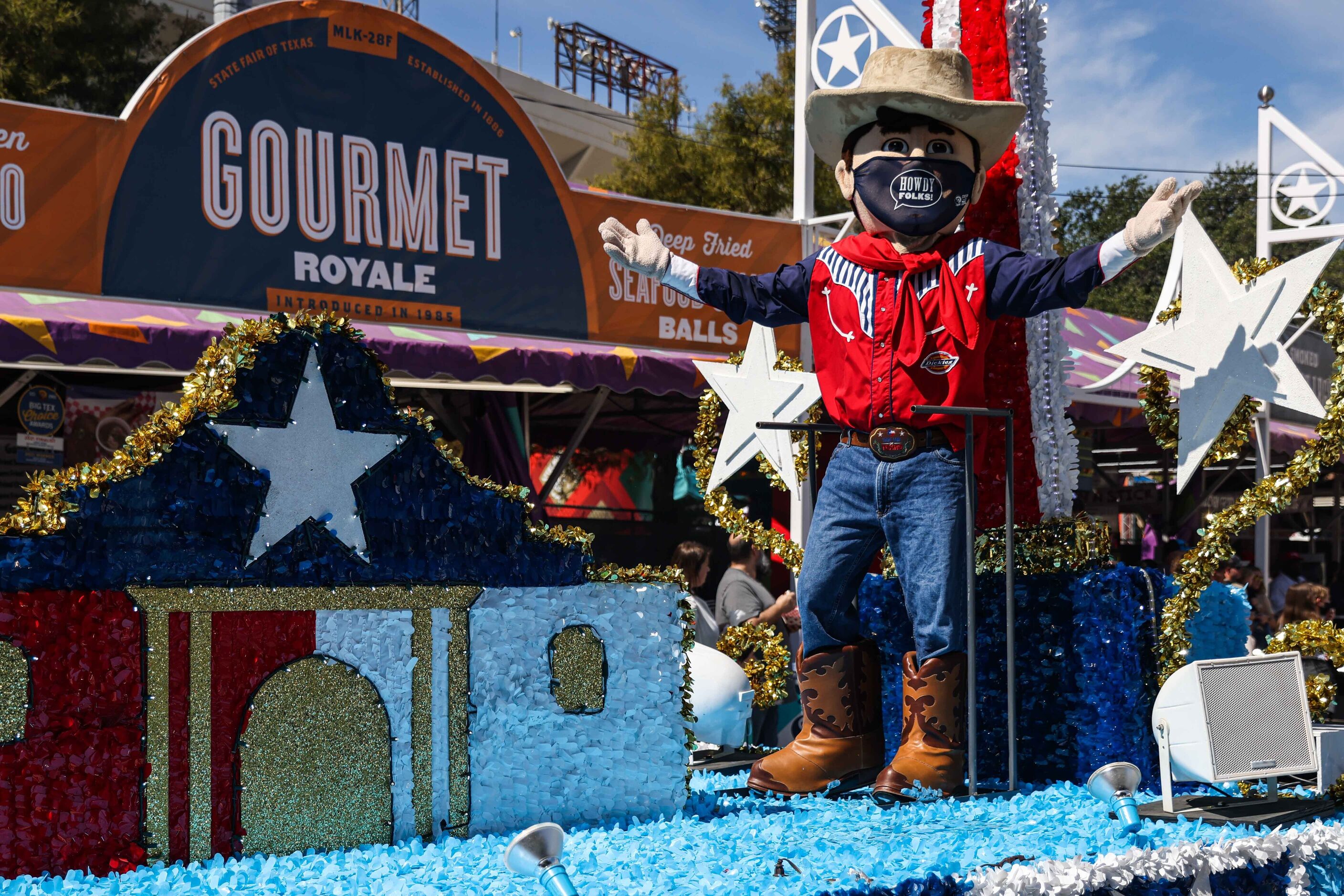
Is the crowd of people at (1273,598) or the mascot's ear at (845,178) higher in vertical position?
the mascot's ear at (845,178)

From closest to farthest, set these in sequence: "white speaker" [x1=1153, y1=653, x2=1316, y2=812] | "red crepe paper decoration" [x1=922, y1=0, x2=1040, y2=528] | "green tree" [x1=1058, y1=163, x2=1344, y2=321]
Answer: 1. "white speaker" [x1=1153, y1=653, x2=1316, y2=812]
2. "red crepe paper decoration" [x1=922, y1=0, x2=1040, y2=528]
3. "green tree" [x1=1058, y1=163, x2=1344, y2=321]

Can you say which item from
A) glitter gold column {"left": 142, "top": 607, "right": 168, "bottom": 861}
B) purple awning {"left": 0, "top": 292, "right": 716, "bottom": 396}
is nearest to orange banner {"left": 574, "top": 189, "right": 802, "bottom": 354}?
purple awning {"left": 0, "top": 292, "right": 716, "bottom": 396}

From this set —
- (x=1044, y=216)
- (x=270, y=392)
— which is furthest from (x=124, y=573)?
(x=1044, y=216)

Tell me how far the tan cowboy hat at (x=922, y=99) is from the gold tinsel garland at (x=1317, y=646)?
157 centimetres

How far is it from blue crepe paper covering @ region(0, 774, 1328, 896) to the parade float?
11 mm

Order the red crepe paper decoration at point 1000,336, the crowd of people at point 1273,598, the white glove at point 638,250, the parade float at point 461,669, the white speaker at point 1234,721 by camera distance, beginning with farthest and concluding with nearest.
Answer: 1. the crowd of people at point 1273,598
2. the red crepe paper decoration at point 1000,336
3. the white glove at point 638,250
4. the white speaker at point 1234,721
5. the parade float at point 461,669

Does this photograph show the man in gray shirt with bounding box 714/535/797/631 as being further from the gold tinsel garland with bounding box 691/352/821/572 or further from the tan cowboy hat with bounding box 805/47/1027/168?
the tan cowboy hat with bounding box 805/47/1027/168

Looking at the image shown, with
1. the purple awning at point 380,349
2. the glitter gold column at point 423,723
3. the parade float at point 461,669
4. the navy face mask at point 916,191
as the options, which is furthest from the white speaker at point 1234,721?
the purple awning at point 380,349

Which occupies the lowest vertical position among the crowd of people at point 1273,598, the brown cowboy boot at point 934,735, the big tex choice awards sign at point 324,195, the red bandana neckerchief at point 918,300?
the crowd of people at point 1273,598

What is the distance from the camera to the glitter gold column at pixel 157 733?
99.0 inches

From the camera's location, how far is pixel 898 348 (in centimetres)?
324

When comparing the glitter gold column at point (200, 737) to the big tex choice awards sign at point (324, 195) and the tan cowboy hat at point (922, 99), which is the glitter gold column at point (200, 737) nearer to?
the tan cowboy hat at point (922, 99)

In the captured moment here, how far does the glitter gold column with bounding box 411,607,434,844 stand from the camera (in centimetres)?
280

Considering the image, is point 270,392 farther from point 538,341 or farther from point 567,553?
point 538,341
